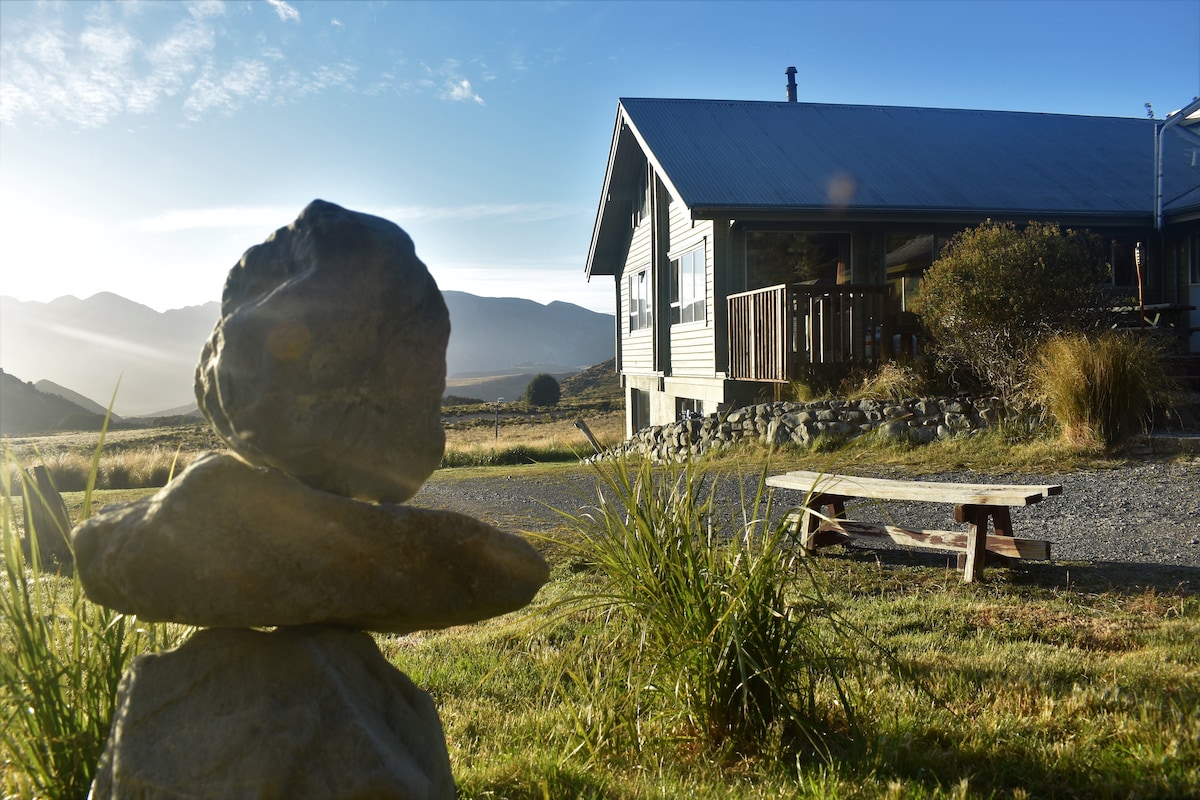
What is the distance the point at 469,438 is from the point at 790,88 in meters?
15.2

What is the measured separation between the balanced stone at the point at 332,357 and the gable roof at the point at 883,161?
1286 cm

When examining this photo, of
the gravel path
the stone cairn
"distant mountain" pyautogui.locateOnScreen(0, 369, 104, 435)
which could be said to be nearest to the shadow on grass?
the gravel path

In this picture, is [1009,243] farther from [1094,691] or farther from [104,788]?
[104,788]

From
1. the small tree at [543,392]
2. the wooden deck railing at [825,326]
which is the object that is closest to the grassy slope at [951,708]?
the wooden deck railing at [825,326]

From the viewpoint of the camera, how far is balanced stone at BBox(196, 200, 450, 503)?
Answer: 2395 mm

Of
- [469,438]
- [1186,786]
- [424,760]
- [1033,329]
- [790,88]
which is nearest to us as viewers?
[424,760]

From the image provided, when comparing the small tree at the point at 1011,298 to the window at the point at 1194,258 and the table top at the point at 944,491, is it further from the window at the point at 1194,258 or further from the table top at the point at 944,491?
the window at the point at 1194,258

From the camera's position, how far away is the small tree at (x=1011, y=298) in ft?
38.7

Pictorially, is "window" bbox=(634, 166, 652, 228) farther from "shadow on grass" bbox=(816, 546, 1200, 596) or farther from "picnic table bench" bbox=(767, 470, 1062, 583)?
"shadow on grass" bbox=(816, 546, 1200, 596)

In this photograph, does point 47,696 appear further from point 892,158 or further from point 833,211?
point 892,158

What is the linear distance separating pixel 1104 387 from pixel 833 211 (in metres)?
6.34

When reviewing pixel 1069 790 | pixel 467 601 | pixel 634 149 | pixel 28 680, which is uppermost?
pixel 634 149

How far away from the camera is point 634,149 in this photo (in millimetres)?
20156

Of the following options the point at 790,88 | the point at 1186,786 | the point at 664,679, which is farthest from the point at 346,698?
the point at 790,88
